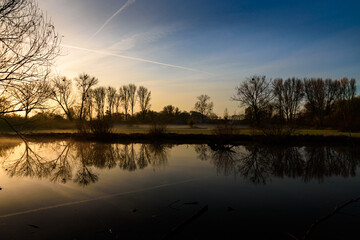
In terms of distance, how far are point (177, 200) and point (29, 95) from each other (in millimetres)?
5477

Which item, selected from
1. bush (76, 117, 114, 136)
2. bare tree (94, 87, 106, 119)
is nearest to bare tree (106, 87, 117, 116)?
bare tree (94, 87, 106, 119)

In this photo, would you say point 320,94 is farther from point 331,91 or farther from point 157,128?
point 157,128

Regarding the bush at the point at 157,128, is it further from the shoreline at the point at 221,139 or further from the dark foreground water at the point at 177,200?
the dark foreground water at the point at 177,200

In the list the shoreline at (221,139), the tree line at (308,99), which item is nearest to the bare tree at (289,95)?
the tree line at (308,99)

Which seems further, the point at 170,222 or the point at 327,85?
the point at 327,85

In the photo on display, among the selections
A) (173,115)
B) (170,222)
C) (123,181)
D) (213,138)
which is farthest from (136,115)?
(170,222)

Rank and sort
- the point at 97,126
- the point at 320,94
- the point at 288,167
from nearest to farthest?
the point at 288,167, the point at 97,126, the point at 320,94

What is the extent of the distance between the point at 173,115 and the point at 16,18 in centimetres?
6437

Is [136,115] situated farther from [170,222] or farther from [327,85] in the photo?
[170,222]

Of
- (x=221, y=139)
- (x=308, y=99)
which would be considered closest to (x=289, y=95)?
(x=308, y=99)

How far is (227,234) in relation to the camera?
439 cm

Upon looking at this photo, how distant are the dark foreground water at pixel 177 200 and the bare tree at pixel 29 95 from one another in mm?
2653

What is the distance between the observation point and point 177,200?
20.7ft

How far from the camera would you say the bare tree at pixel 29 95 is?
23.1ft
